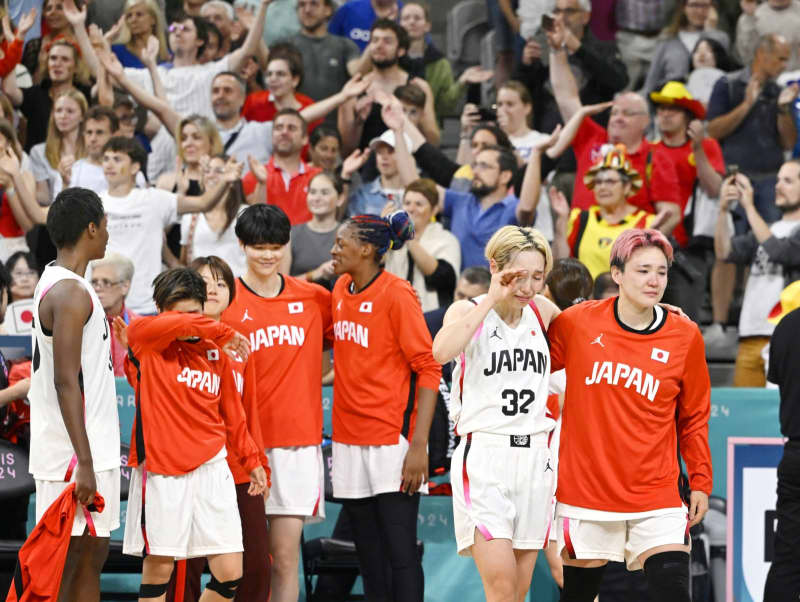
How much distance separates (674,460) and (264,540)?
6.73ft

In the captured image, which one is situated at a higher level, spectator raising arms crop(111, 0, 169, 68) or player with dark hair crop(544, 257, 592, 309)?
spectator raising arms crop(111, 0, 169, 68)

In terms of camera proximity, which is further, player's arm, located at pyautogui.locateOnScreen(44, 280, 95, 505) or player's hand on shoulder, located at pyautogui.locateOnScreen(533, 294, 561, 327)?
player's hand on shoulder, located at pyautogui.locateOnScreen(533, 294, 561, 327)

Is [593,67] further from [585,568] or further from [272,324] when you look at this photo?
[585,568]

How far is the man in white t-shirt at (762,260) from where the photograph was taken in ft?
29.6

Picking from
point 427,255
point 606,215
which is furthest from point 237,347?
point 606,215

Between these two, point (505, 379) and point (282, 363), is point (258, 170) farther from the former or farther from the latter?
point (505, 379)

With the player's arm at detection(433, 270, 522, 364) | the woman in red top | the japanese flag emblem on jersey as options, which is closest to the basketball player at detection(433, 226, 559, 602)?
the player's arm at detection(433, 270, 522, 364)

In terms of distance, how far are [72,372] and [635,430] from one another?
2.43m

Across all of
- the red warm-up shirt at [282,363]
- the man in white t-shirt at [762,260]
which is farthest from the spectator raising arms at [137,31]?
the red warm-up shirt at [282,363]

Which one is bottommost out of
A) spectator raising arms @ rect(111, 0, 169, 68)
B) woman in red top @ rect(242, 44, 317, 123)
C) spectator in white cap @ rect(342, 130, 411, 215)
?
spectator in white cap @ rect(342, 130, 411, 215)

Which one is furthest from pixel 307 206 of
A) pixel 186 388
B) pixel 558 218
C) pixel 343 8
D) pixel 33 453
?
pixel 33 453

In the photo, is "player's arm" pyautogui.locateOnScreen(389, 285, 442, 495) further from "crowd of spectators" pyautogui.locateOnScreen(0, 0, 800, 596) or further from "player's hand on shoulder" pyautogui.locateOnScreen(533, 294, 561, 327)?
"crowd of spectators" pyautogui.locateOnScreen(0, 0, 800, 596)

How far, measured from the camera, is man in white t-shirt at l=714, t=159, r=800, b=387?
9008 mm

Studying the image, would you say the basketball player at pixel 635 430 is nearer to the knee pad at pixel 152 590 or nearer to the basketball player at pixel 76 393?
the knee pad at pixel 152 590
